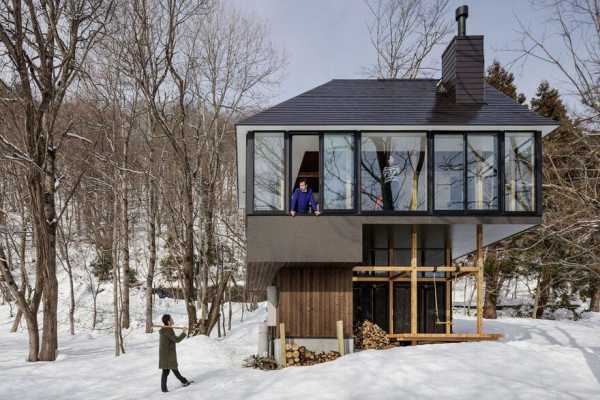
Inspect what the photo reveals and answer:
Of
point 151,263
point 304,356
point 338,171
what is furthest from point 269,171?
point 151,263

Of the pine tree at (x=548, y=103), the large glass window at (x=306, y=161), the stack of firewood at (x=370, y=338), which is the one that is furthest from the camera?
the pine tree at (x=548, y=103)

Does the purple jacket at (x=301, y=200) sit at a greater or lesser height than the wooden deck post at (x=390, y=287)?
greater

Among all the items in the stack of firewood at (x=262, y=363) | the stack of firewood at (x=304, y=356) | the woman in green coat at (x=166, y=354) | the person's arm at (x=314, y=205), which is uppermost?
the person's arm at (x=314, y=205)

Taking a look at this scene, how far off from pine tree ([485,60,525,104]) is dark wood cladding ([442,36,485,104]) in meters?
17.8

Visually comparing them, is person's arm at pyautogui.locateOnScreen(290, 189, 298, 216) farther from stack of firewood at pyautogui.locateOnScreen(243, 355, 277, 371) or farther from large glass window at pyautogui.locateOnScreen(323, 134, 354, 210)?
stack of firewood at pyautogui.locateOnScreen(243, 355, 277, 371)

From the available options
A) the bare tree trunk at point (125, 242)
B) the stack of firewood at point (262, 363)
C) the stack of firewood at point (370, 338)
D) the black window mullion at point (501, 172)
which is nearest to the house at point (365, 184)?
the black window mullion at point (501, 172)

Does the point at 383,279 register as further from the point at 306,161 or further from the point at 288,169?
the point at 288,169

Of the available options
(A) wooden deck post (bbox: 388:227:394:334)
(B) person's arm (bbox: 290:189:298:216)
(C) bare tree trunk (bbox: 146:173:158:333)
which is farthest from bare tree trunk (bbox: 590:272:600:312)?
(C) bare tree trunk (bbox: 146:173:158:333)

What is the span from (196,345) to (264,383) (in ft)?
15.9

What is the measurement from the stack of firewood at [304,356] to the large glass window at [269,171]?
3.21 meters

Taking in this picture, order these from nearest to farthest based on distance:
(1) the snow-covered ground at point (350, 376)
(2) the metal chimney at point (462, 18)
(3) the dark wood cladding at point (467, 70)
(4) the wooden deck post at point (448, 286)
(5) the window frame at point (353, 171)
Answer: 1. (1) the snow-covered ground at point (350, 376)
2. (5) the window frame at point (353, 171)
3. (3) the dark wood cladding at point (467, 70)
4. (2) the metal chimney at point (462, 18)
5. (4) the wooden deck post at point (448, 286)

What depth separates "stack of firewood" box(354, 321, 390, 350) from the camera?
45.6ft

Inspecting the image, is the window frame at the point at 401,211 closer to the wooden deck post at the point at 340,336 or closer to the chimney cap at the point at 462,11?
the wooden deck post at the point at 340,336

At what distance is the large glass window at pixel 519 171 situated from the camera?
12906mm
